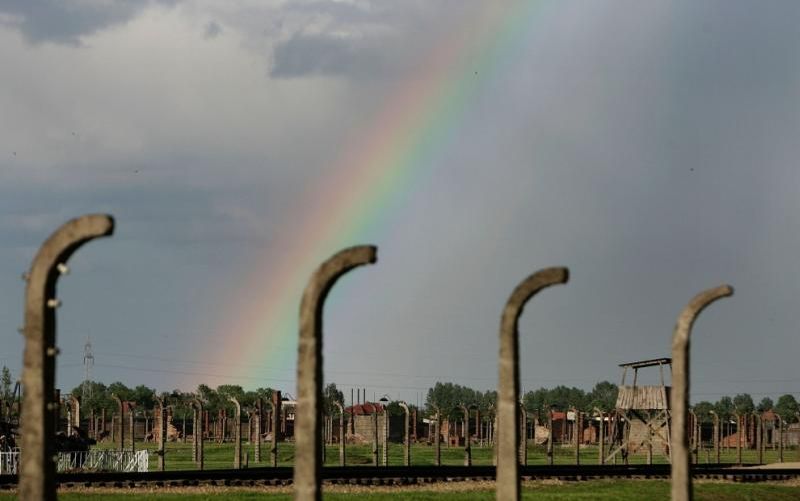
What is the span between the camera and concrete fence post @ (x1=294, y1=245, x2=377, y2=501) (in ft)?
38.8

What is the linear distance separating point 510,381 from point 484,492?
19.9m

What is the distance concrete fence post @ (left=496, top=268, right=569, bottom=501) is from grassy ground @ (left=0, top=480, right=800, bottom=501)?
1679 cm

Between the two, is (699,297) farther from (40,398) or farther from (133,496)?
(133,496)

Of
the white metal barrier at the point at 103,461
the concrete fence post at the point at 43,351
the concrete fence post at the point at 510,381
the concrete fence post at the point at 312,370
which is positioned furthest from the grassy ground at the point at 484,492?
the concrete fence post at the point at 43,351

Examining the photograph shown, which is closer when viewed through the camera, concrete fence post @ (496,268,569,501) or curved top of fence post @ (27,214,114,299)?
curved top of fence post @ (27,214,114,299)

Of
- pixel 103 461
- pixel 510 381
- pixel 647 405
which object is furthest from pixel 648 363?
pixel 510 381

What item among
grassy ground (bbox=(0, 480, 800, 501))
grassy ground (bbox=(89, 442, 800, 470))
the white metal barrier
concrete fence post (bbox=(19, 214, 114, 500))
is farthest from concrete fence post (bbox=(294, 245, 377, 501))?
grassy ground (bbox=(89, 442, 800, 470))

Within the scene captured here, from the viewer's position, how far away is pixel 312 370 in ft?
39.4

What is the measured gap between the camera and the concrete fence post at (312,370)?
11836 millimetres

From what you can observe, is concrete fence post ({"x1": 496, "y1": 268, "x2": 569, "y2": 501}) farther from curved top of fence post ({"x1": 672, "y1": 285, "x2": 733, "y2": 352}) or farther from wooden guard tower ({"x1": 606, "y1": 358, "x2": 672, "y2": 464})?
wooden guard tower ({"x1": 606, "y1": 358, "x2": 672, "y2": 464})

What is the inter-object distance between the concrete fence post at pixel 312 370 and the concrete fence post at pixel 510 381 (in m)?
2.33

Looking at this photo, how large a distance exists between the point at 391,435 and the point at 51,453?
99.3m

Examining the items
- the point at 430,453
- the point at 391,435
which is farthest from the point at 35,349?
the point at 391,435

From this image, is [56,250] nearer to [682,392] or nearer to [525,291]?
[525,291]
